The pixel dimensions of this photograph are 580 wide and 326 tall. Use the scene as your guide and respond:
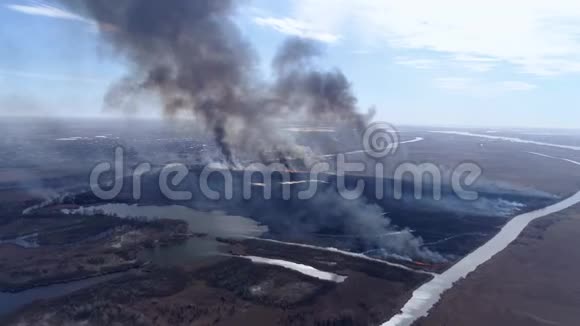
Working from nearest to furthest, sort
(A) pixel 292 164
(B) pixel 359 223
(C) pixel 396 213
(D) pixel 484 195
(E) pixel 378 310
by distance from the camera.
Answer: (E) pixel 378 310, (B) pixel 359 223, (C) pixel 396 213, (D) pixel 484 195, (A) pixel 292 164

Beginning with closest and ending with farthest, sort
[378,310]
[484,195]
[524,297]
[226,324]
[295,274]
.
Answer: [226,324] → [378,310] → [524,297] → [295,274] → [484,195]

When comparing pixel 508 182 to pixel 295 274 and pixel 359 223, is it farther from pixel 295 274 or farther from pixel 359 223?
pixel 295 274

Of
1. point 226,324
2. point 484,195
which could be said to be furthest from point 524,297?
point 484,195

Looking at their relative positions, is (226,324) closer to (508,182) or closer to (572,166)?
(508,182)

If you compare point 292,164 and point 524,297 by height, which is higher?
point 292,164

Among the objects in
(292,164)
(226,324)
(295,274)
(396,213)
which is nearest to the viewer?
(226,324)

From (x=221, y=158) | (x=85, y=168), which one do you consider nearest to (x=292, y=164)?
(x=221, y=158)

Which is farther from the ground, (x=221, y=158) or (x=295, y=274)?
(x=221, y=158)

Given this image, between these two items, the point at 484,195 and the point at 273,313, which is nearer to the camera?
the point at 273,313


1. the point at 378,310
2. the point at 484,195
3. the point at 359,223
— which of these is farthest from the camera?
the point at 484,195
